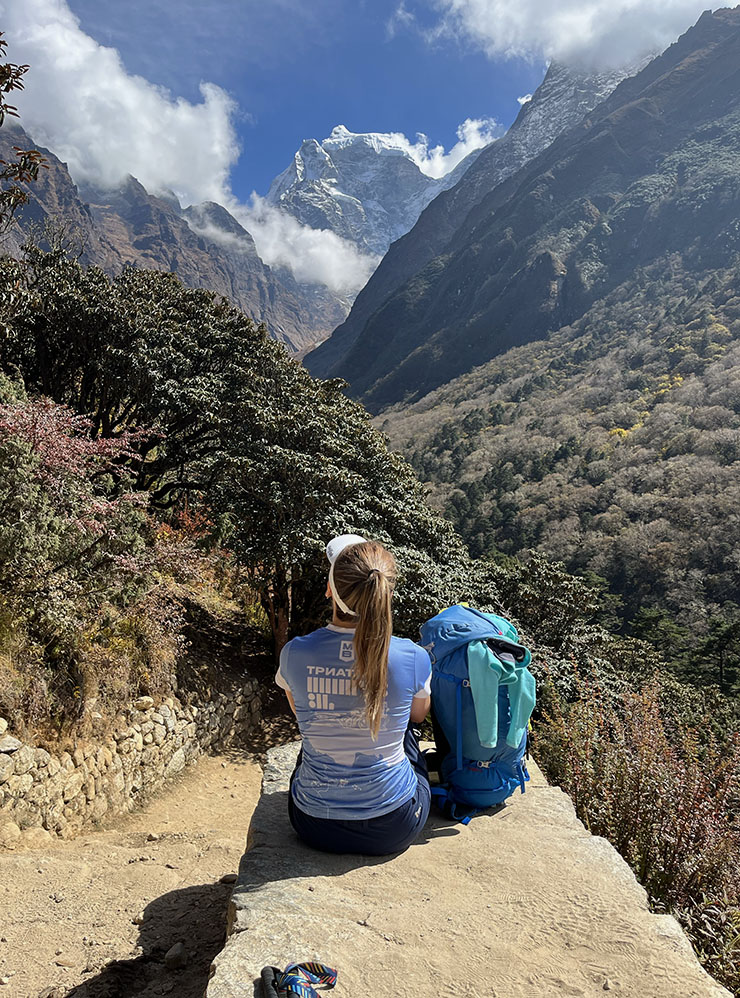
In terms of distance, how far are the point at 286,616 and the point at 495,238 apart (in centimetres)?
13760

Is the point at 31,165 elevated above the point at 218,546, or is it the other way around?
the point at 31,165

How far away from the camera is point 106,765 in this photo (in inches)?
177

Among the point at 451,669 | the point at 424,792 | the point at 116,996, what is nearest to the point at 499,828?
the point at 424,792

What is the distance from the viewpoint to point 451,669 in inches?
107

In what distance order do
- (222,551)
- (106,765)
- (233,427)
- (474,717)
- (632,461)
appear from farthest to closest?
(632,461) < (222,551) < (233,427) < (106,765) < (474,717)

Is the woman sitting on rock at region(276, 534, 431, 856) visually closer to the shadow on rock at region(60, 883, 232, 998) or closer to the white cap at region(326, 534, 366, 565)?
the white cap at region(326, 534, 366, 565)

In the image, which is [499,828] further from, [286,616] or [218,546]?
[218,546]

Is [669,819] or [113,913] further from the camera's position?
[669,819]

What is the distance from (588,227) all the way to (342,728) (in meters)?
127

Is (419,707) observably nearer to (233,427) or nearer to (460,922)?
(460,922)

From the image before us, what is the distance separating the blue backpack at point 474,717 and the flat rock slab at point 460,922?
19 centimetres

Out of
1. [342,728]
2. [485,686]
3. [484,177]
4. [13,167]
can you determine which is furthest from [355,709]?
[484,177]

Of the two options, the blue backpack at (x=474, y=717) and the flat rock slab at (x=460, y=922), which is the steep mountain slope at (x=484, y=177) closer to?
the blue backpack at (x=474, y=717)

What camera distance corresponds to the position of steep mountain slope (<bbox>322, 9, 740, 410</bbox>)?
98875 mm
